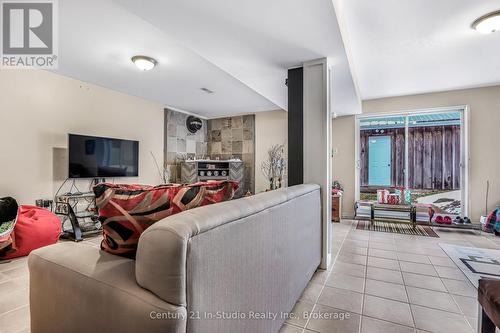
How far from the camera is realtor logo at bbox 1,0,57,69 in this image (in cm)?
218

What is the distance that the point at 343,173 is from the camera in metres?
5.11

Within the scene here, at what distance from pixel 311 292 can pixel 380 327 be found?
21.5 inches

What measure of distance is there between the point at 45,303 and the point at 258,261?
0.93m

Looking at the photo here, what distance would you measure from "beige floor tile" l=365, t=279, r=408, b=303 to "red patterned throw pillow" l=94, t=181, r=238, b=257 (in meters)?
1.77

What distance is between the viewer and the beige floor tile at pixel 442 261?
8.38ft

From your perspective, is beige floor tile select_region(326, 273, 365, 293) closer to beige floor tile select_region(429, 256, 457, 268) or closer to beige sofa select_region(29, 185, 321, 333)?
beige sofa select_region(29, 185, 321, 333)

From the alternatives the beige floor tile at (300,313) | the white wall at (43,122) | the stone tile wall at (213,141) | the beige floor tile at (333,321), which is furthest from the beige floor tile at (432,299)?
the white wall at (43,122)

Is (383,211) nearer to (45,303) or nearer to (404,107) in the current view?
(404,107)

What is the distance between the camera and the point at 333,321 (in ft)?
5.32

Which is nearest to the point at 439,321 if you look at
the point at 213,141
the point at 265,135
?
the point at 265,135

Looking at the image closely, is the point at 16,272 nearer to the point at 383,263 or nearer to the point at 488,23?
the point at 383,263

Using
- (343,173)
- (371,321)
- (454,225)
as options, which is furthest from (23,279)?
(454,225)

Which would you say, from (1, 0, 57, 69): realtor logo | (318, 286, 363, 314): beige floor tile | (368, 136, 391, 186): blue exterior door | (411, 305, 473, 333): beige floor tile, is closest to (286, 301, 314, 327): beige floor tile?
(318, 286, 363, 314): beige floor tile

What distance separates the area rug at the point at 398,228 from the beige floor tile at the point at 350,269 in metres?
1.79
